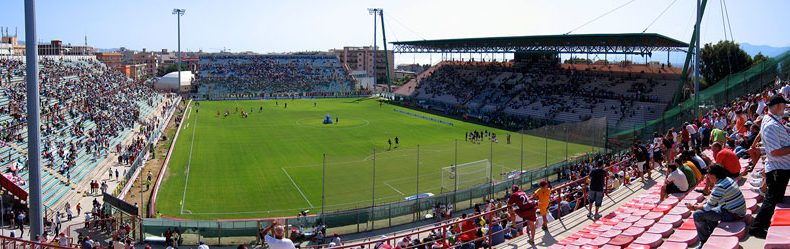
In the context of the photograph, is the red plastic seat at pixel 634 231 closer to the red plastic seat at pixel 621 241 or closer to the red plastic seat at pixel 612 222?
the red plastic seat at pixel 621 241

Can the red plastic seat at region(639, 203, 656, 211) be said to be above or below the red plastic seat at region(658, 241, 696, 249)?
below

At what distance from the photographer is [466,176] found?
30.1 metres

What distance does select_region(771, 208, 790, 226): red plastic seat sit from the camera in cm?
742

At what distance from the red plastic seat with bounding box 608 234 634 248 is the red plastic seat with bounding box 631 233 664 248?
0.31ft

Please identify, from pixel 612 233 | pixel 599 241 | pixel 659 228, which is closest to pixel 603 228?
pixel 612 233

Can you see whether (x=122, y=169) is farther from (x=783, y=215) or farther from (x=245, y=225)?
(x=783, y=215)

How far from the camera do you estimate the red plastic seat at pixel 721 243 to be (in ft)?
24.8

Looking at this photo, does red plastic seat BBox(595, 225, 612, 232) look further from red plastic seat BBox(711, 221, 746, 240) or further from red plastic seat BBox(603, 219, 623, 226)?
red plastic seat BBox(711, 221, 746, 240)

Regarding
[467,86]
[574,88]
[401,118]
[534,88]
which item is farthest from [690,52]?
[467,86]

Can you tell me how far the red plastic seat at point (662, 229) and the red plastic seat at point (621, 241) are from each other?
0.48 m

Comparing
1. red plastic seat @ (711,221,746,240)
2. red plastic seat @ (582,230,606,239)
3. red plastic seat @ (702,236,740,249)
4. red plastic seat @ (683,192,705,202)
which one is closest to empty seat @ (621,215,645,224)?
red plastic seat @ (582,230,606,239)

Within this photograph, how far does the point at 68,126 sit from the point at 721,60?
67.2 m

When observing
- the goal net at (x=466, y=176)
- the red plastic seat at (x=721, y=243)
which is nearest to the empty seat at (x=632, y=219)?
the red plastic seat at (x=721, y=243)

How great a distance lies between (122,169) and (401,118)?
120 ft
